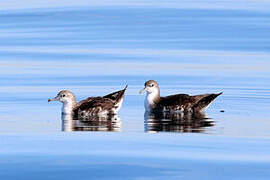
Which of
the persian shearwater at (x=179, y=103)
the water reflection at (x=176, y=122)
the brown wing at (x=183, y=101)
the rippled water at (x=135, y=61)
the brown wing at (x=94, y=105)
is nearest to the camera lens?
the water reflection at (x=176, y=122)

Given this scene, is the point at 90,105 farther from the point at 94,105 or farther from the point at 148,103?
the point at 148,103

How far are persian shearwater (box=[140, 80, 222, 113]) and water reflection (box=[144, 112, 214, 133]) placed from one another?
26 cm

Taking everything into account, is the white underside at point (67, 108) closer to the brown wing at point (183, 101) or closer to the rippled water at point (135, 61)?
the rippled water at point (135, 61)

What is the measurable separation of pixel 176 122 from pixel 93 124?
1.55 metres

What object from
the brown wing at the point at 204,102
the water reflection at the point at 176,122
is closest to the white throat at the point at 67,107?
the water reflection at the point at 176,122

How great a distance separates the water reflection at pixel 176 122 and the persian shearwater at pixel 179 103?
26 cm

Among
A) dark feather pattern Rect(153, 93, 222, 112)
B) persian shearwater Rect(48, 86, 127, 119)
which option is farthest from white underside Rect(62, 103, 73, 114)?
dark feather pattern Rect(153, 93, 222, 112)

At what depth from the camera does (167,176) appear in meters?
11.3

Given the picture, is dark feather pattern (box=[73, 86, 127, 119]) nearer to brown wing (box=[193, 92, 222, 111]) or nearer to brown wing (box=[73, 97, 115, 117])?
brown wing (box=[73, 97, 115, 117])

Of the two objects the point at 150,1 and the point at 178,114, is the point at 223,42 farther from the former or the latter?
the point at 150,1

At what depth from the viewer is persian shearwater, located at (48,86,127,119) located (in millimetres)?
18016

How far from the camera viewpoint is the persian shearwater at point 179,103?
18.4 metres

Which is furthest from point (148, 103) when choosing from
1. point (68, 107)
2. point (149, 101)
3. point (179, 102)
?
point (68, 107)

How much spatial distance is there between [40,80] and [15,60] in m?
3.65
